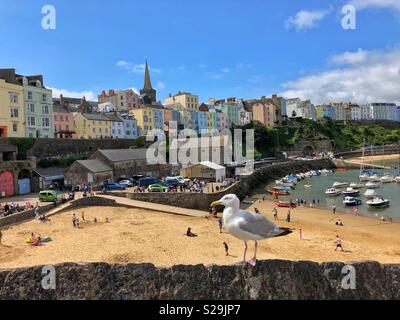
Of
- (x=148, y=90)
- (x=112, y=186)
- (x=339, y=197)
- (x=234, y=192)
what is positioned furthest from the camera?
(x=148, y=90)

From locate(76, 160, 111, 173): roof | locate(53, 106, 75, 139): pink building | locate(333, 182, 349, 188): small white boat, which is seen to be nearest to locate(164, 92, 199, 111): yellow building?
locate(53, 106, 75, 139): pink building

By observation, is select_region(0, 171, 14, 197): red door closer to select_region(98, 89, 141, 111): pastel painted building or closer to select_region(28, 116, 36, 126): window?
select_region(28, 116, 36, 126): window

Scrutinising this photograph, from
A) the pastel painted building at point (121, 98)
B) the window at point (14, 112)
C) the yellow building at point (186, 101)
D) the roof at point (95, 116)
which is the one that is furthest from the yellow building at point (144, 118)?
the window at point (14, 112)

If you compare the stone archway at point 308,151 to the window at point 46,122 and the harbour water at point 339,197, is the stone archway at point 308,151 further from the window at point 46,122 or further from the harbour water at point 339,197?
the window at point 46,122

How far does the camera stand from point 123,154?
53.0 metres

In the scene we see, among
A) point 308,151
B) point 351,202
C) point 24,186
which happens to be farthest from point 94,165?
point 308,151

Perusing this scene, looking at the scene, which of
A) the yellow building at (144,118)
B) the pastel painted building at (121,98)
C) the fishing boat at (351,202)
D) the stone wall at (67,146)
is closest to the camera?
the fishing boat at (351,202)

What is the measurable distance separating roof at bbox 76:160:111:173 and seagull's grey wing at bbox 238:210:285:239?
3944cm

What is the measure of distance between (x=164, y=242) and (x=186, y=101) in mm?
90876

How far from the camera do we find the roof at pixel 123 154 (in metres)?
49.0

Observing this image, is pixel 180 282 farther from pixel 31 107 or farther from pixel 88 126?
pixel 88 126

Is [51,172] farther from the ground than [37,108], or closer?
closer

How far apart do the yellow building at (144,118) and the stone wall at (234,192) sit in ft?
104
